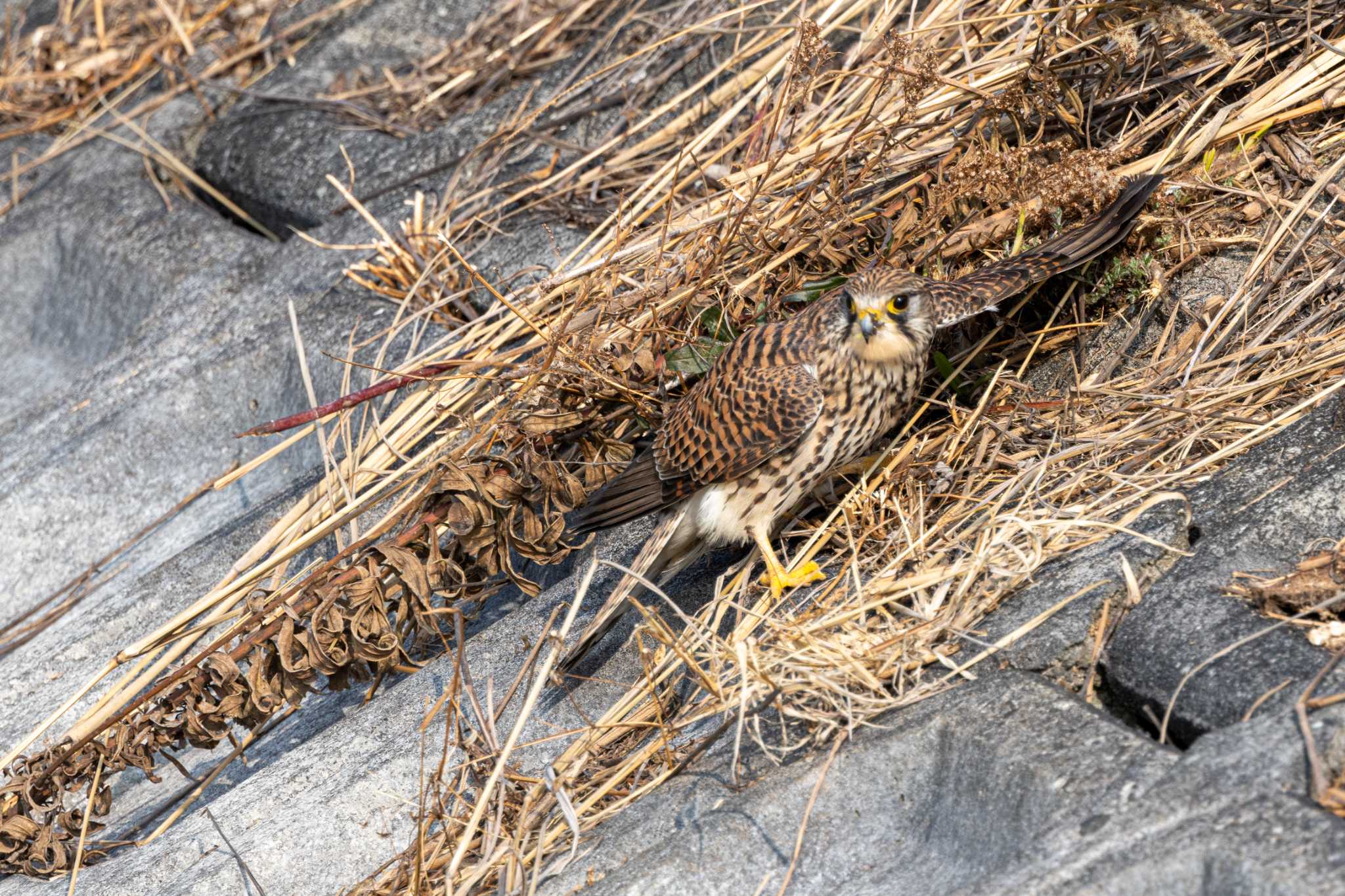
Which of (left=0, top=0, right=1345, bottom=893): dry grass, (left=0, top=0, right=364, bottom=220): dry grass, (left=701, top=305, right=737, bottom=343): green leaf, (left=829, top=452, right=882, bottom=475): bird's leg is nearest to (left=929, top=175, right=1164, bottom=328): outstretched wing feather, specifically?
(left=0, top=0, right=1345, bottom=893): dry grass

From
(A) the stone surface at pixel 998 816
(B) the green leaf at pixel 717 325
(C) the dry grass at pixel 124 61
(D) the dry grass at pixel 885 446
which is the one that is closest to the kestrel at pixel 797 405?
(D) the dry grass at pixel 885 446

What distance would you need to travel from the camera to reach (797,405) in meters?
2.66

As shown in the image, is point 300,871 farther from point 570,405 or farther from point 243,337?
point 243,337

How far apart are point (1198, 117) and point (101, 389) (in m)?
3.67

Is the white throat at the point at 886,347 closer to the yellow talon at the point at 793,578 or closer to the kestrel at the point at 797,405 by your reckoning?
the kestrel at the point at 797,405

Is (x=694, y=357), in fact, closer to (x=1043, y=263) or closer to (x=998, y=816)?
(x=1043, y=263)

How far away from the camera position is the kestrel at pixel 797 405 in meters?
2.62

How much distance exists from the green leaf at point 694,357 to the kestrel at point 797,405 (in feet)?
0.66

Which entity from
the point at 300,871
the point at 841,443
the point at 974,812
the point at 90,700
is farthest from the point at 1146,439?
the point at 90,700

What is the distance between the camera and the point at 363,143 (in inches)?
189

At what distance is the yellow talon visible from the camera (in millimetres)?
2639

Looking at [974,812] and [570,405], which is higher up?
[570,405]

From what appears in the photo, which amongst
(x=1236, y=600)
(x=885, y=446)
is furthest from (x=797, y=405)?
(x=1236, y=600)

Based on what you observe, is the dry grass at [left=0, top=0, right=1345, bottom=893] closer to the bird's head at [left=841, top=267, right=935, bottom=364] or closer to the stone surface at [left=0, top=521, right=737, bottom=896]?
the stone surface at [left=0, top=521, right=737, bottom=896]
